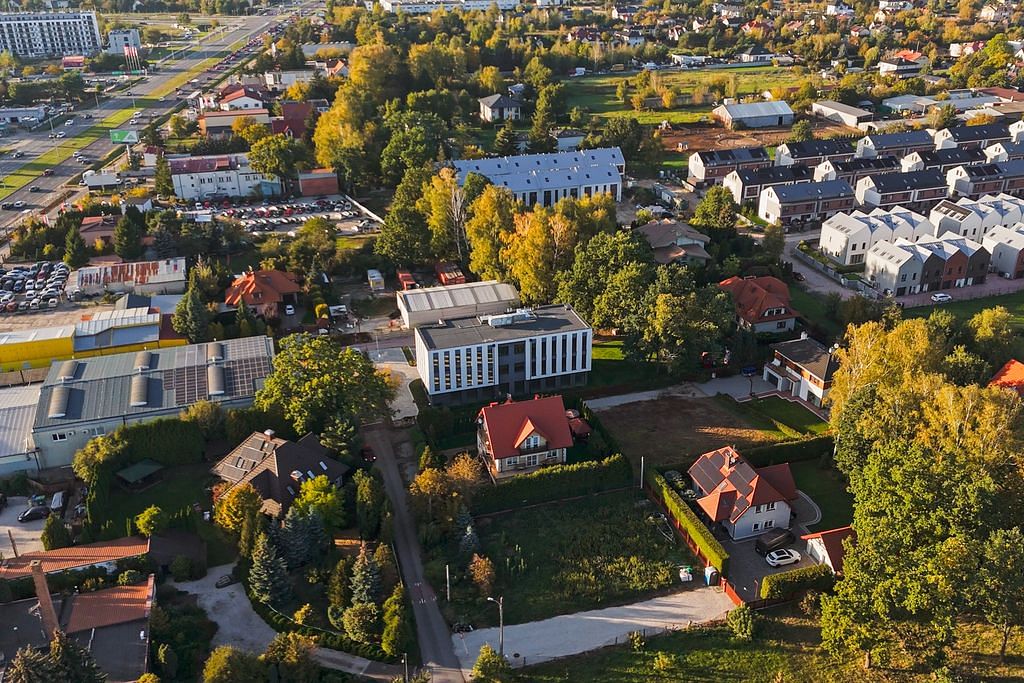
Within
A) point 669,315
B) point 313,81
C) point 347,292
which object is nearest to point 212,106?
point 313,81

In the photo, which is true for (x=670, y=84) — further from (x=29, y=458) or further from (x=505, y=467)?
(x=29, y=458)

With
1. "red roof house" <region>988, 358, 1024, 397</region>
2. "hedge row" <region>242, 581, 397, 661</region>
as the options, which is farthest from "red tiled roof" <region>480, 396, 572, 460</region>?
"red roof house" <region>988, 358, 1024, 397</region>

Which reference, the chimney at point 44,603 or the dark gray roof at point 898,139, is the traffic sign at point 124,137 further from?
the dark gray roof at point 898,139

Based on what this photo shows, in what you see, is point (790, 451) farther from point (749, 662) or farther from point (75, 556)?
point (75, 556)

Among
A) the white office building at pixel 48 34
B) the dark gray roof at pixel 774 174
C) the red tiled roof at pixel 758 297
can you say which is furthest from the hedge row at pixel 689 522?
the white office building at pixel 48 34

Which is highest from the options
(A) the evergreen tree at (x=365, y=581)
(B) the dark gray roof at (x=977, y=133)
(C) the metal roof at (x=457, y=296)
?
(B) the dark gray roof at (x=977, y=133)

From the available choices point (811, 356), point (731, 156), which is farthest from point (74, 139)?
point (811, 356)
